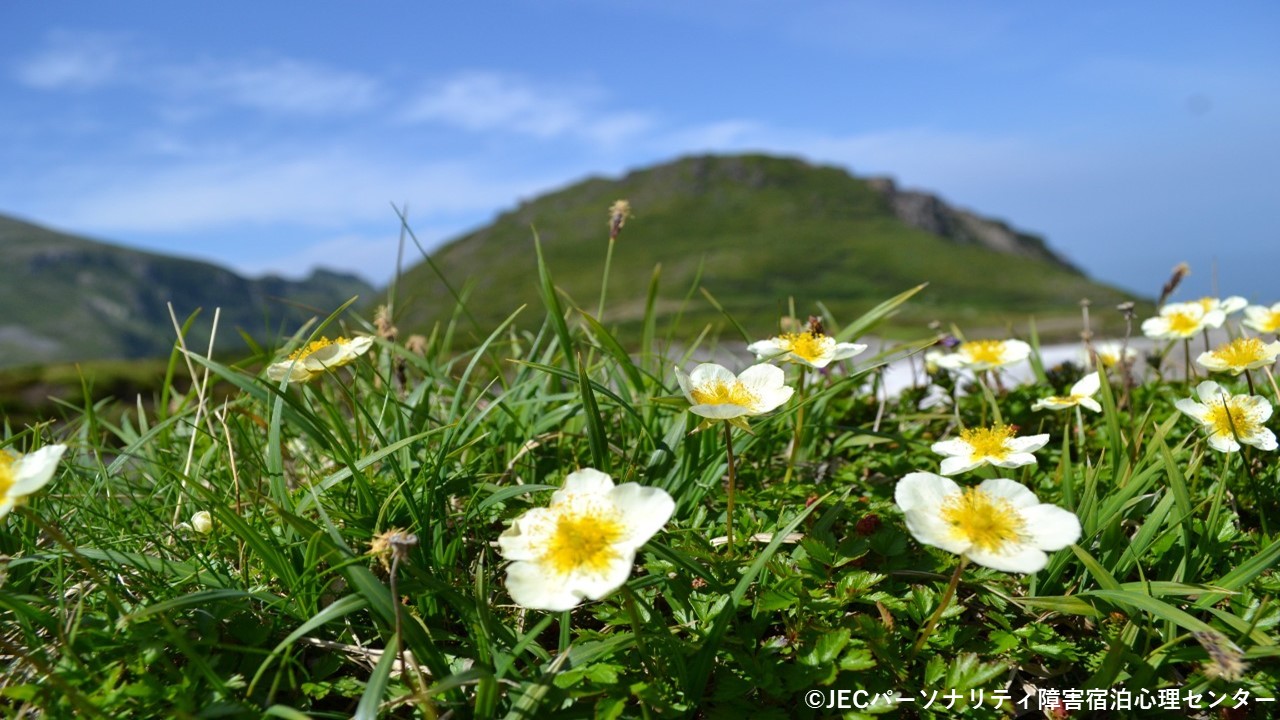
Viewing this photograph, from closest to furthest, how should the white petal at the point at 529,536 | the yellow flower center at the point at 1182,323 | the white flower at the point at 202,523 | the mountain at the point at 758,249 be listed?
the white petal at the point at 529,536 → the white flower at the point at 202,523 → the yellow flower center at the point at 1182,323 → the mountain at the point at 758,249

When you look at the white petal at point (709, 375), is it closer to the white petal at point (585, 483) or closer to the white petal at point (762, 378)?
the white petal at point (762, 378)

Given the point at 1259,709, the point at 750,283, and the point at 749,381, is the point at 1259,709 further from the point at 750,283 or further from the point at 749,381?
the point at 750,283

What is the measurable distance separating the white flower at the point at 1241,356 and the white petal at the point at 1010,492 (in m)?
1.06

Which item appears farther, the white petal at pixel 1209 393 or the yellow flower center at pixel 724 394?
the white petal at pixel 1209 393

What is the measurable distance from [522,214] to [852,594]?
194976mm

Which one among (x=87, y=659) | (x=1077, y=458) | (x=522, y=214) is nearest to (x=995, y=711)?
(x=1077, y=458)

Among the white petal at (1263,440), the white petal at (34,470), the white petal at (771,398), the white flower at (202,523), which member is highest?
the white petal at (34,470)

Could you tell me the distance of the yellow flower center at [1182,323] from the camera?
2.73 metres

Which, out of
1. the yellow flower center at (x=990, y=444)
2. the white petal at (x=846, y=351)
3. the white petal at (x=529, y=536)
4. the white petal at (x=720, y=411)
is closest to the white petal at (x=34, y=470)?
the white petal at (x=529, y=536)

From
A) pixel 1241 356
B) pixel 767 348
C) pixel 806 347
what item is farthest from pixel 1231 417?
pixel 767 348

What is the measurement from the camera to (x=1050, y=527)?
1.48 meters

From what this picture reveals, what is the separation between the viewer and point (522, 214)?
627ft

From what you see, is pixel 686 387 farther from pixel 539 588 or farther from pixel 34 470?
pixel 34 470

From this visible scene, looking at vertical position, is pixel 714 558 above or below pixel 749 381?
below
